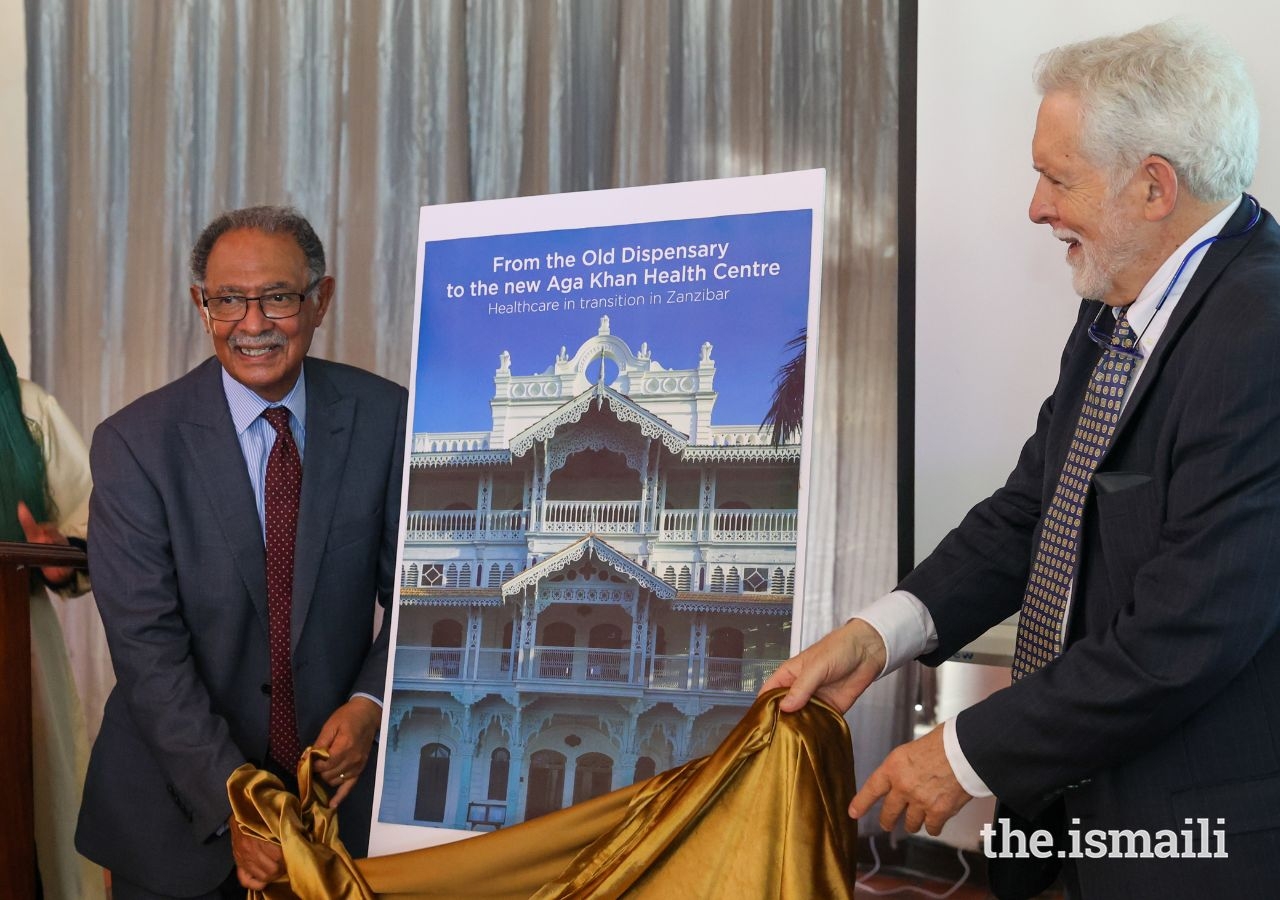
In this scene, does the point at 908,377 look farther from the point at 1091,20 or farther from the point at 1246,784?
the point at 1246,784

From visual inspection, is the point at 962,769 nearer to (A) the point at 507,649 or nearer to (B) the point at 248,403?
(A) the point at 507,649

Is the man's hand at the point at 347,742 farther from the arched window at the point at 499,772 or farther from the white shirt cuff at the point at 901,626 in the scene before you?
the white shirt cuff at the point at 901,626

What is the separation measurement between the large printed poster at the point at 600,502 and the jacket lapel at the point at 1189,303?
1.91 feet

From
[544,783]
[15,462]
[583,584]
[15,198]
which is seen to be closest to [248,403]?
[583,584]

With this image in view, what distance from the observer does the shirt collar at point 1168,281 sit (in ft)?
5.82

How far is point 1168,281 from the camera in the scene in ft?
5.87

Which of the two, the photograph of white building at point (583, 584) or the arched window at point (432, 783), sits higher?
the photograph of white building at point (583, 584)

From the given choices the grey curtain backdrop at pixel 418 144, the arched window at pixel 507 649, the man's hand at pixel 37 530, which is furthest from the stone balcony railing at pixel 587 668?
the man's hand at pixel 37 530

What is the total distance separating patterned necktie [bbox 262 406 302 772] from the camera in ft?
8.09

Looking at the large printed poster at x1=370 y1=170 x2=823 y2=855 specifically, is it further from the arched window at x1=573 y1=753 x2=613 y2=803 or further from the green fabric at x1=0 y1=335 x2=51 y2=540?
the green fabric at x1=0 y1=335 x2=51 y2=540

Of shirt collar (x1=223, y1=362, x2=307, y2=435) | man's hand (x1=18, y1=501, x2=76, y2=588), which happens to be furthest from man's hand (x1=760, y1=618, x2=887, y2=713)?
man's hand (x1=18, y1=501, x2=76, y2=588)

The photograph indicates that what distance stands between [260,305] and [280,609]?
0.61 meters

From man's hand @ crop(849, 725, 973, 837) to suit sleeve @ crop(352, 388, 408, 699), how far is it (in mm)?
1112

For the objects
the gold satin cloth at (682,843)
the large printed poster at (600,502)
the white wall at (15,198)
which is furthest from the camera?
the white wall at (15,198)
